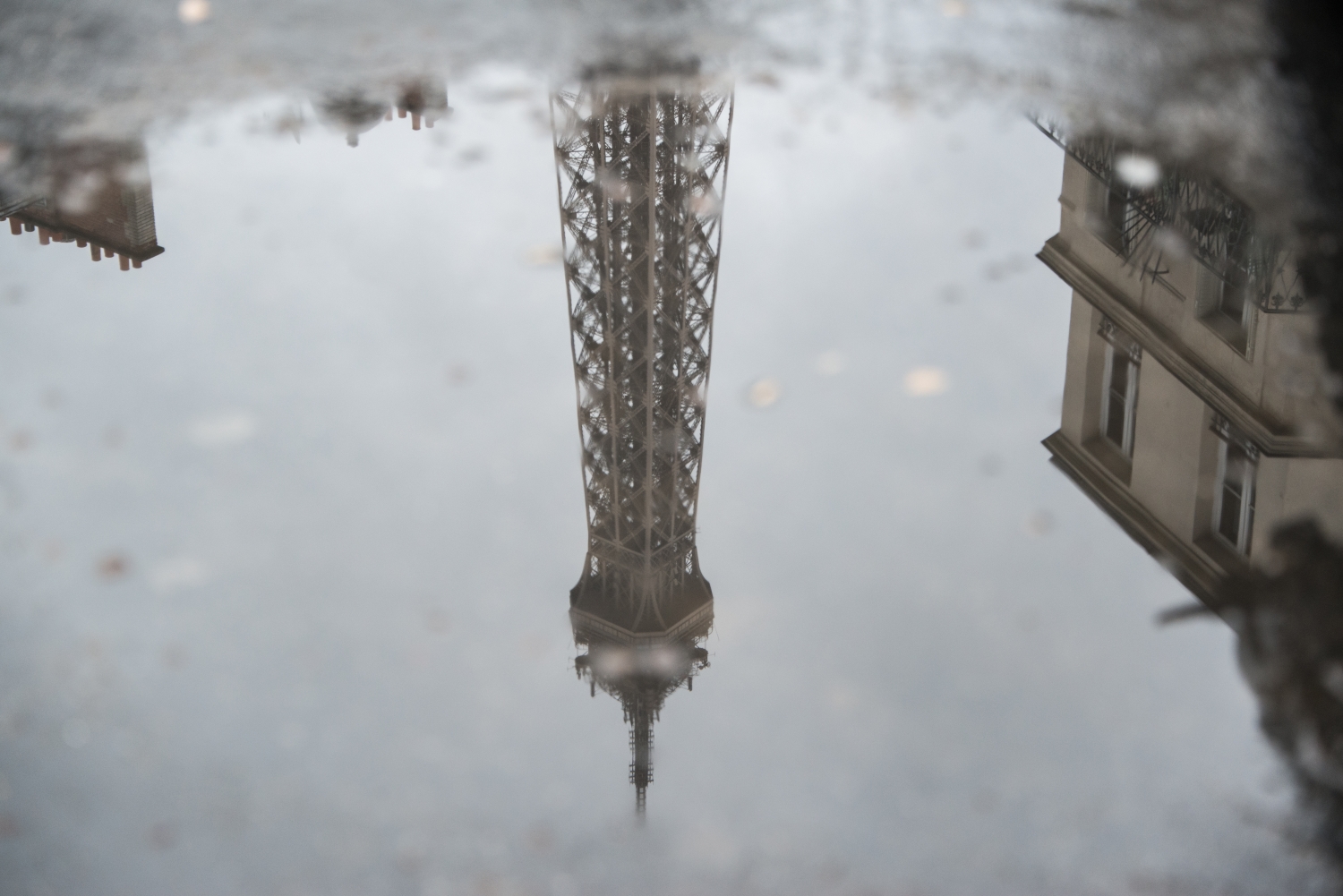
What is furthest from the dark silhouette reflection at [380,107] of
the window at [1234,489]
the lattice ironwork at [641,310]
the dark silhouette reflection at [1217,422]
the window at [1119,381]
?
the window at [1234,489]

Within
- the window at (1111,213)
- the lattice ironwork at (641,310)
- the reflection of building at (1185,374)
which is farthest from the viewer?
the window at (1111,213)

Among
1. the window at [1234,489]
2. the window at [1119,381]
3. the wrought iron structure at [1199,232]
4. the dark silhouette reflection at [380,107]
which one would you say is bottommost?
the window at [1234,489]

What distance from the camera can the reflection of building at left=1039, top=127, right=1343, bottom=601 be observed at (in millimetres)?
6980

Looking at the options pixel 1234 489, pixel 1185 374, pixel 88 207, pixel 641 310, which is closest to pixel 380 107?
pixel 88 207

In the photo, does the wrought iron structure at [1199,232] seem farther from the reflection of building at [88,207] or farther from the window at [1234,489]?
the reflection of building at [88,207]

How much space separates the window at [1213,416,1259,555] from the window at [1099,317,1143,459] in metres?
0.49

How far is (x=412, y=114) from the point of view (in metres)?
10.3

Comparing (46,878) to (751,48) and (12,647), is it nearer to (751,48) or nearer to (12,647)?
(12,647)

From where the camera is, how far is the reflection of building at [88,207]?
8.88m

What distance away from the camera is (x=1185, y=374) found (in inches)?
329

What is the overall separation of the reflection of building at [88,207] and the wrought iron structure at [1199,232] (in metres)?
6.42

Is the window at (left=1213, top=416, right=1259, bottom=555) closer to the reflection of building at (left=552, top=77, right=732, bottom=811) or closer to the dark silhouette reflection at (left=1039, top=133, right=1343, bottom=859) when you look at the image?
the dark silhouette reflection at (left=1039, top=133, right=1343, bottom=859)

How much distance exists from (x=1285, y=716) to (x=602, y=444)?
153 inches

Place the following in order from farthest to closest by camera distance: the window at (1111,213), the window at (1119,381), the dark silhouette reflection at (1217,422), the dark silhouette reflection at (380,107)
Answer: the dark silhouette reflection at (380,107) < the window at (1111,213) < the window at (1119,381) < the dark silhouette reflection at (1217,422)
